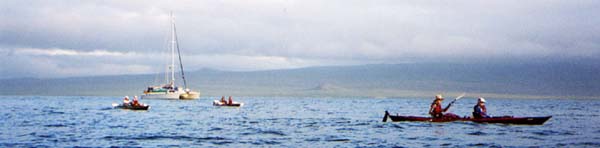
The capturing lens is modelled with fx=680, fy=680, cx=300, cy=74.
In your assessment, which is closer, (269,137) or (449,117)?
(269,137)

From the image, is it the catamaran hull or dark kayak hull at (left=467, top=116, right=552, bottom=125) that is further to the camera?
the catamaran hull

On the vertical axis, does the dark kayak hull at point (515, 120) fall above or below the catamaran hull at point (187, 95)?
below

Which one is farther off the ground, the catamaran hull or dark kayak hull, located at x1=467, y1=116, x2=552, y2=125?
the catamaran hull

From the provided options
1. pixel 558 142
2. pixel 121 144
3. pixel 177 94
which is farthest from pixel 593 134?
pixel 177 94

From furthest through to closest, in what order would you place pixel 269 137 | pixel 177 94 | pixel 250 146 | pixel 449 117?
pixel 177 94 < pixel 449 117 < pixel 269 137 < pixel 250 146

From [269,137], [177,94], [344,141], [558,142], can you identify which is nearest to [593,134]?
[558,142]

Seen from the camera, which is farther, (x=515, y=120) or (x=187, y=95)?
(x=187, y=95)

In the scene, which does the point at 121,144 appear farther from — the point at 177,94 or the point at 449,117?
the point at 177,94

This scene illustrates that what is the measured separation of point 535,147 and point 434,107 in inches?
611

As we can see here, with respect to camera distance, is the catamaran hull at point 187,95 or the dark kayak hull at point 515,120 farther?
the catamaran hull at point 187,95

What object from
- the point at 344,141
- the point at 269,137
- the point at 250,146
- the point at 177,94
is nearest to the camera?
the point at 250,146

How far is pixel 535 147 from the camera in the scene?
35.0m

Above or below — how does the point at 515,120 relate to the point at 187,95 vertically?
below

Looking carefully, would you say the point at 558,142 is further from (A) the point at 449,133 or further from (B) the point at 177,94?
(B) the point at 177,94
